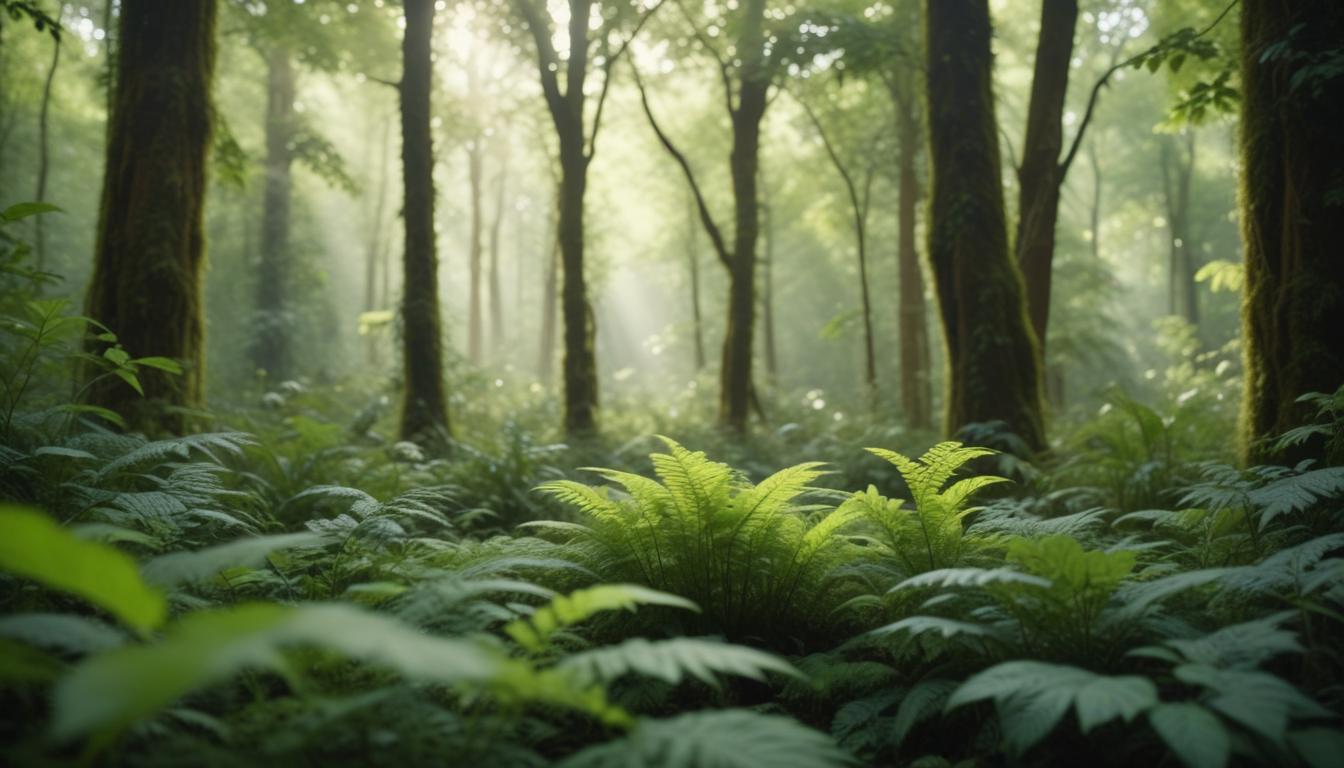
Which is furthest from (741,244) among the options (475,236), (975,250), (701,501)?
(475,236)

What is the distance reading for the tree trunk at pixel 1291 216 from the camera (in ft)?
12.7

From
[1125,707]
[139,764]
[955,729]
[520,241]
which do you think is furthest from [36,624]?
[520,241]

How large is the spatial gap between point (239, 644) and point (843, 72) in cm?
798

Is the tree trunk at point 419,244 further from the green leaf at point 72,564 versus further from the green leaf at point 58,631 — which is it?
the green leaf at point 72,564

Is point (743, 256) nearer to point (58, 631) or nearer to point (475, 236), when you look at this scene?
point (58, 631)

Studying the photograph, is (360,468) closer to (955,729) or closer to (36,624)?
(36,624)

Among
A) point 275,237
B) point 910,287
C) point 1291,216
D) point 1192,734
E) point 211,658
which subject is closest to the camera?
point 211,658

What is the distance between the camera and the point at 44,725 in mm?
A: 1689

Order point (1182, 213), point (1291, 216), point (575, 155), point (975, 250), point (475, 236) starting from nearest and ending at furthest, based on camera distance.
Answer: point (1291, 216) < point (975, 250) < point (575, 155) < point (475, 236) < point (1182, 213)

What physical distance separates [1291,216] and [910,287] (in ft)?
33.3

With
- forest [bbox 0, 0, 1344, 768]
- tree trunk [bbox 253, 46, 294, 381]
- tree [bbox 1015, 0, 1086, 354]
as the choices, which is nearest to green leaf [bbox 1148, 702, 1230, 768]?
forest [bbox 0, 0, 1344, 768]

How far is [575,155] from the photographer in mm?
10344

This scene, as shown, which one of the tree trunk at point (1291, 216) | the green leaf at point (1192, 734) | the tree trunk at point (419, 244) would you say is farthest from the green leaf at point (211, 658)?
the tree trunk at point (419, 244)

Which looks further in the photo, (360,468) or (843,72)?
(843,72)
